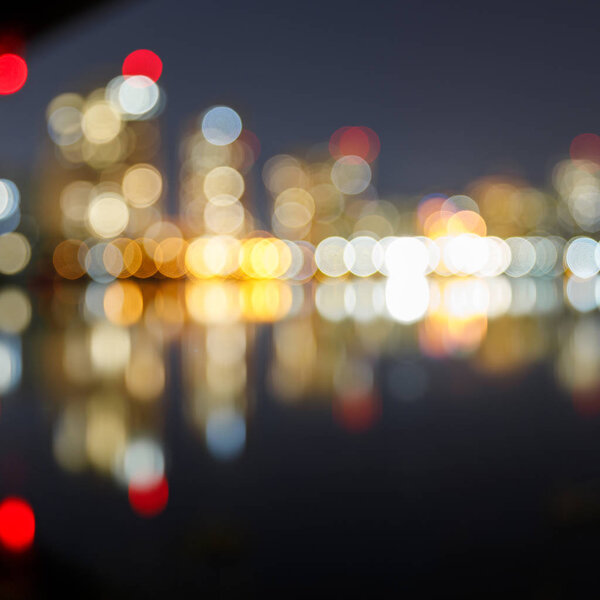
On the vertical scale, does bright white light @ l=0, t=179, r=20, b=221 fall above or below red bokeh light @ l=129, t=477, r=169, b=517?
above

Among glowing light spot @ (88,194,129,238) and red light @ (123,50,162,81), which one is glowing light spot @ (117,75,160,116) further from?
red light @ (123,50,162,81)

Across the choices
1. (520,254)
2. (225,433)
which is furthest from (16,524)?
(520,254)

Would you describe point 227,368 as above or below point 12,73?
below

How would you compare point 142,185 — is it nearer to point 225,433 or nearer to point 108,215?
point 108,215

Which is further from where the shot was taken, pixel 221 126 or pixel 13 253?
pixel 221 126

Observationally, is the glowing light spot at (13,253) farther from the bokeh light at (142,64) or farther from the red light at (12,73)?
the red light at (12,73)

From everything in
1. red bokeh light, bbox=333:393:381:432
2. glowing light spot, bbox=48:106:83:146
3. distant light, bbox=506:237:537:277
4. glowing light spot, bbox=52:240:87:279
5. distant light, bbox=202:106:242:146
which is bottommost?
red bokeh light, bbox=333:393:381:432

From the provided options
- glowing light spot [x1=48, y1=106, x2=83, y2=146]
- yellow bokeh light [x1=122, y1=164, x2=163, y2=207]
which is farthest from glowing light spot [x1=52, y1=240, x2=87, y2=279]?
glowing light spot [x1=48, y1=106, x2=83, y2=146]
